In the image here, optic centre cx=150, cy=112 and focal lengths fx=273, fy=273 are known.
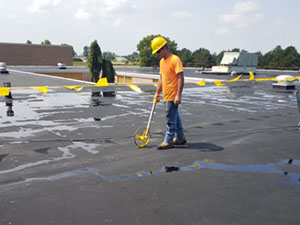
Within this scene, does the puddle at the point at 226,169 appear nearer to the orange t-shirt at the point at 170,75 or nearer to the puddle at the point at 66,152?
the puddle at the point at 66,152

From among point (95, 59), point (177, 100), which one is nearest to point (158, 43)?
point (177, 100)

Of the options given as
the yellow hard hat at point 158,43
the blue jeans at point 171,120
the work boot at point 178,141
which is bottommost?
the work boot at point 178,141

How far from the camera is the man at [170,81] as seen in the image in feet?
16.1

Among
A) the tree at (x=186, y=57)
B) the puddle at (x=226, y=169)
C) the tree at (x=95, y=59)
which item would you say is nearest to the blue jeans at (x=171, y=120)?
the puddle at (x=226, y=169)

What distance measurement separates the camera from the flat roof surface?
2963 millimetres

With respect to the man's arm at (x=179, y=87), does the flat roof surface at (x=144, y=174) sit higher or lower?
lower

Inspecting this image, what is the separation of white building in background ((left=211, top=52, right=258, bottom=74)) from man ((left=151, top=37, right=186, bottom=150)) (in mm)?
38148

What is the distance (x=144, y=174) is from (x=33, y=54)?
66974mm

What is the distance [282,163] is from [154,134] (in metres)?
2.78

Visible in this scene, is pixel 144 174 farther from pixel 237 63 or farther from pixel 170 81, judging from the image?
pixel 237 63

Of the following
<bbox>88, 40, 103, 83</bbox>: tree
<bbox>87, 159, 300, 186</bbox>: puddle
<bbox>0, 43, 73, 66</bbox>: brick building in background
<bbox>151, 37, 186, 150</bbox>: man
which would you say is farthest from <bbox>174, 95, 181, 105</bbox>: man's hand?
<bbox>0, 43, 73, 66</bbox>: brick building in background

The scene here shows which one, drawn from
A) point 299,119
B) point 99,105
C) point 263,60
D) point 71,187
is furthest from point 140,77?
Answer: point 263,60

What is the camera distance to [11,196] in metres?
3.30

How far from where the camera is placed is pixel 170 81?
16.5 ft
